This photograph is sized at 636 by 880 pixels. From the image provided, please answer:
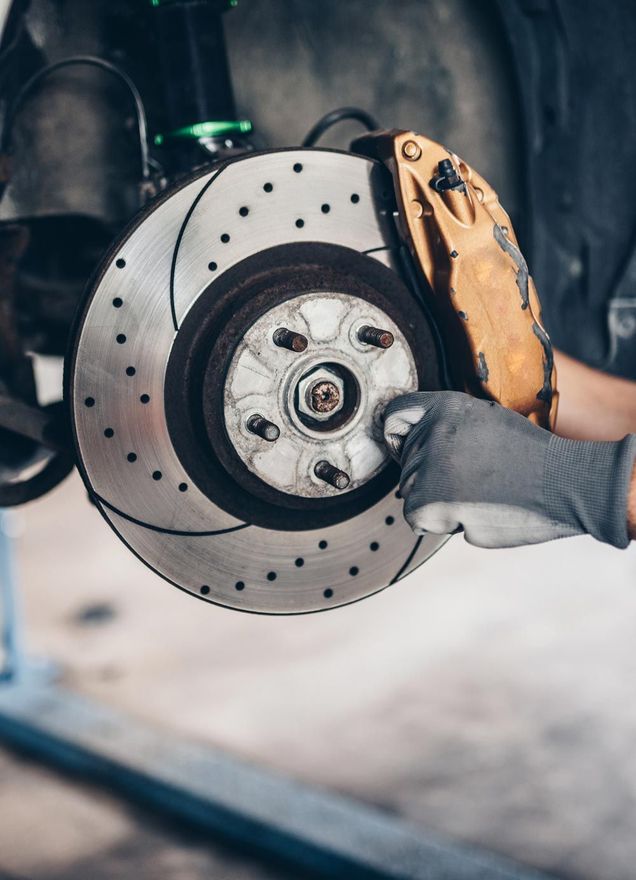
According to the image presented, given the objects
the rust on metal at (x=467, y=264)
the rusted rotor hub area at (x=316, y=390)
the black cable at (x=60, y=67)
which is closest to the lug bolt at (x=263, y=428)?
the rusted rotor hub area at (x=316, y=390)

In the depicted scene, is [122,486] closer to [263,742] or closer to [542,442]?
[542,442]

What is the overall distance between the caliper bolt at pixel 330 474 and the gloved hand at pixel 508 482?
0.15 feet

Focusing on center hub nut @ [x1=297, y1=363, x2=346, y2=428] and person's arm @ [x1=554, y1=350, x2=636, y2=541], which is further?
person's arm @ [x1=554, y1=350, x2=636, y2=541]

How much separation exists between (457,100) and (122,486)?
63 cm

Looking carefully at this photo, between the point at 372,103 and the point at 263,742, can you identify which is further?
the point at 263,742

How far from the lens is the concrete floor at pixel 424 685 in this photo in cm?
153

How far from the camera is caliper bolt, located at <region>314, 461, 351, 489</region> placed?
63cm

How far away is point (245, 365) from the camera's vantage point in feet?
2.00

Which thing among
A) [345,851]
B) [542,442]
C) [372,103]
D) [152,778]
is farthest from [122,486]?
[152,778]

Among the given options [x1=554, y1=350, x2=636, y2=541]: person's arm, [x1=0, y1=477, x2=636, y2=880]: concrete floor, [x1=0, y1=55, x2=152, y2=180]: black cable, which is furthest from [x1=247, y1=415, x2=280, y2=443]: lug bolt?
[x1=0, y1=477, x2=636, y2=880]: concrete floor

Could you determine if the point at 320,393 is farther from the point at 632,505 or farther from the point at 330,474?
the point at 632,505

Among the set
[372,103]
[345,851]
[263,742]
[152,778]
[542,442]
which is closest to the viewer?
[542,442]

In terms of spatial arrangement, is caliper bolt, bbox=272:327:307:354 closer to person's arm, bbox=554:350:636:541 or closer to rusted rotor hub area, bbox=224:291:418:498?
rusted rotor hub area, bbox=224:291:418:498

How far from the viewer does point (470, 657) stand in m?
2.04
